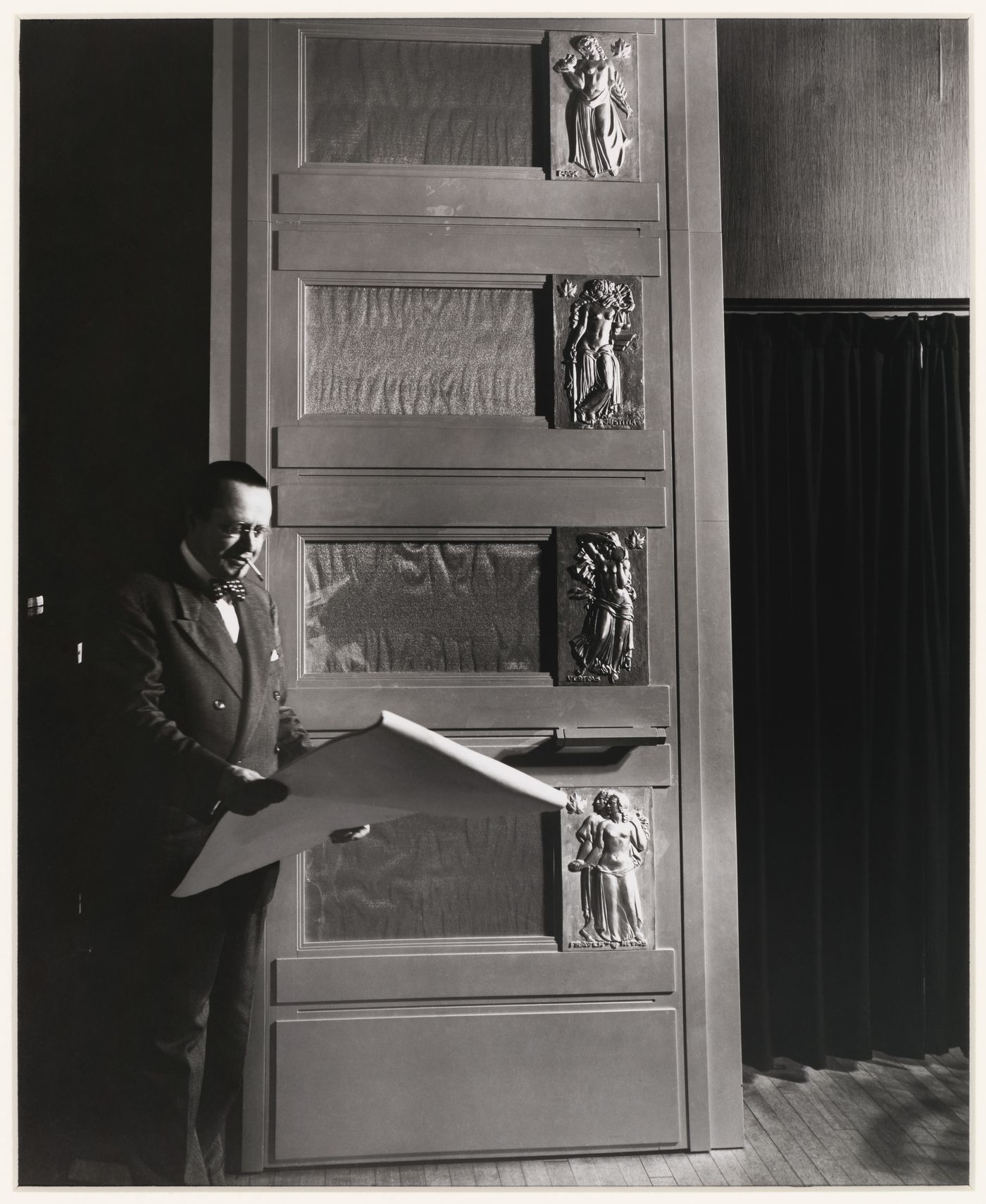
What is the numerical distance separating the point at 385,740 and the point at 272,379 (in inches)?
39.2

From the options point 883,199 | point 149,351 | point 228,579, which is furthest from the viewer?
point 883,199

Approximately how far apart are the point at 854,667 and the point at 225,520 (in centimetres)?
169

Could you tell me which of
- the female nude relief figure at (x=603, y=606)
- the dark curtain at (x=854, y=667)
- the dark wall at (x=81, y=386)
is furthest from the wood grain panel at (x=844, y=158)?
the dark wall at (x=81, y=386)

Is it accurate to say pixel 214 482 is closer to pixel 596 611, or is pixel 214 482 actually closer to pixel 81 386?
pixel 81 386

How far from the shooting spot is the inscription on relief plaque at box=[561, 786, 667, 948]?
226cm

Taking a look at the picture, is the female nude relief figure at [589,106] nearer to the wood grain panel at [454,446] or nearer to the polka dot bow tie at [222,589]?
the wood grain panel at [454,446]

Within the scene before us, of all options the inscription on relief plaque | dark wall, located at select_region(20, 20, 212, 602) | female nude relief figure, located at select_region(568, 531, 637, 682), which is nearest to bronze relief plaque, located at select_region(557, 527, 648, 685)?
female nude relief figure, located at select_region(568, 531, 637, 682)

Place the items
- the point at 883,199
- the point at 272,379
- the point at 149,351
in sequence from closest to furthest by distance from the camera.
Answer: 1. the point at 272,379
2. the point at 149,351
3. the point at 883,199

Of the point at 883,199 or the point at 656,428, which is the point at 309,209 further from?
the point at 883,199

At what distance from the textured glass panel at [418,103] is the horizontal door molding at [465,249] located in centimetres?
17

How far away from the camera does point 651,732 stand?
227 centimetres

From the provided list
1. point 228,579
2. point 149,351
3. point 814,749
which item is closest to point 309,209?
point 149,351

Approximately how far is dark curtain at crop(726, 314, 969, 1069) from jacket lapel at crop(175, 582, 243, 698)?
1.36 metres

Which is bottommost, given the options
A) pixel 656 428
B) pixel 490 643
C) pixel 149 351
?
pixel 490 643
